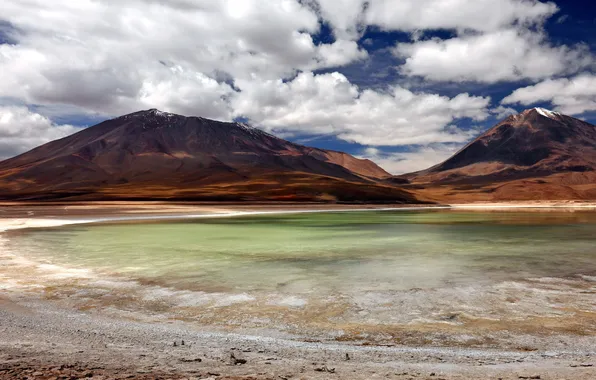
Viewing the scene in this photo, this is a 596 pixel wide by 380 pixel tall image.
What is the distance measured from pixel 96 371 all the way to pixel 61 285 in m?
9.27

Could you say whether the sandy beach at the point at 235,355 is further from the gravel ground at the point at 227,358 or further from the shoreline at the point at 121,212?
the shoreline at the point at 121,212

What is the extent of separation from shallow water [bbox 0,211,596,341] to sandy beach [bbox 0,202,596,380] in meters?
0.99

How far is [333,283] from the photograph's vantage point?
48.9ft

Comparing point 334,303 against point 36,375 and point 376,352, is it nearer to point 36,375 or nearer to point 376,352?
point 376,352

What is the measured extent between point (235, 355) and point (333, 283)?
7.59 metres

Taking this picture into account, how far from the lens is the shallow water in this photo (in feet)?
34.3

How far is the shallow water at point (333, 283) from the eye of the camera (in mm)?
10445

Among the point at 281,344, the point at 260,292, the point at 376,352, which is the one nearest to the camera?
the point at 376,352

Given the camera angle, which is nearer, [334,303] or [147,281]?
[334,303]

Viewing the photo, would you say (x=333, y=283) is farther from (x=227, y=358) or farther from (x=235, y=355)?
(x=227, y=358)

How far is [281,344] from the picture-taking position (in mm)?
8547

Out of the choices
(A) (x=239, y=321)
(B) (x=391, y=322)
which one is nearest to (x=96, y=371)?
(A) (x=239, y=321)

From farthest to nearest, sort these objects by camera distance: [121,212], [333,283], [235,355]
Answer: [121,212] < [333,283] < [235,355]

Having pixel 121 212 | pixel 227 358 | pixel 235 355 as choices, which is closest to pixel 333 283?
pixel 235 355
